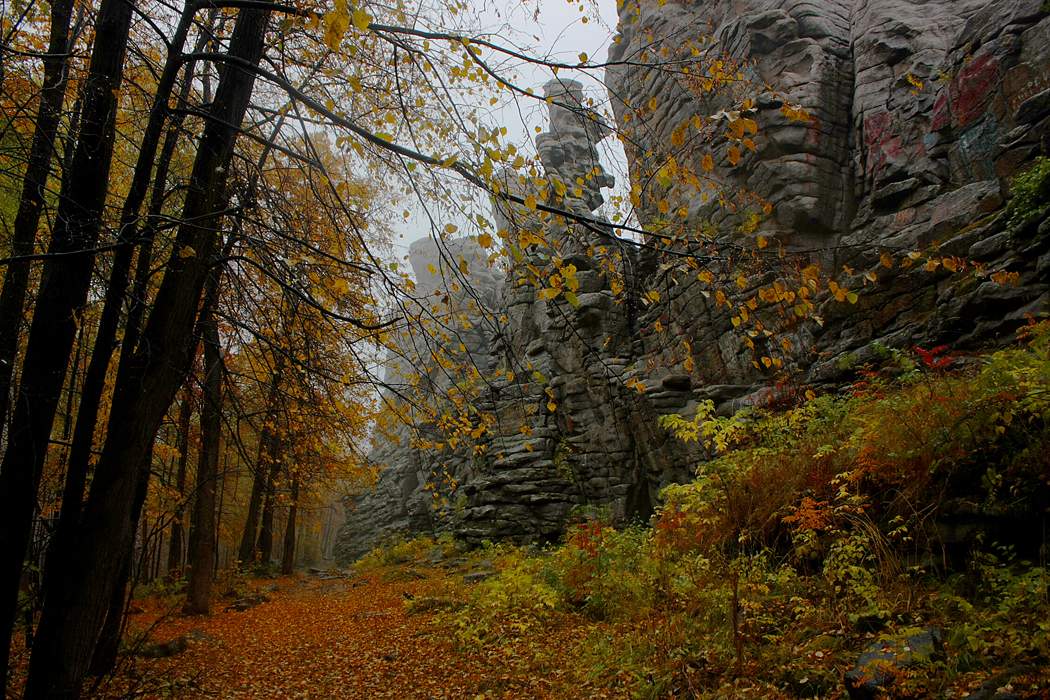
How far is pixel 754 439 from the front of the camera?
7863mm

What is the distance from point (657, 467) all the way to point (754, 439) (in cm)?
696

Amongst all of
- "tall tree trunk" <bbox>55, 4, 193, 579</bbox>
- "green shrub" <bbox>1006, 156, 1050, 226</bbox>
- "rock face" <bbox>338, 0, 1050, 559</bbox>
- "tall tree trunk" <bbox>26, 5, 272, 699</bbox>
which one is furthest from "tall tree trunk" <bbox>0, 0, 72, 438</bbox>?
"green shrub" <bbox>1006, 156, 1050, 226</bbox>

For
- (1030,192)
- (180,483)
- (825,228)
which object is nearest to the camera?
(1030,192)

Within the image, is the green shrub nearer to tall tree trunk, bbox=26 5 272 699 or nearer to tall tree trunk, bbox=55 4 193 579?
tall tree trunk, bbox=26 5 272 699

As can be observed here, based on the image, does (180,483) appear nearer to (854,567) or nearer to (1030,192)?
(854,567)

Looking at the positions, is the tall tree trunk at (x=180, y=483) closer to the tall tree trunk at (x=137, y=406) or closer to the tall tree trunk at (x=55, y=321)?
the tall tree trunk at (x=55, y=321)

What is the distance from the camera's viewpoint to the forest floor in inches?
197

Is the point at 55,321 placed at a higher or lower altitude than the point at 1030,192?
lower

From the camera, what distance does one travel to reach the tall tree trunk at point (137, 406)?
284 cm

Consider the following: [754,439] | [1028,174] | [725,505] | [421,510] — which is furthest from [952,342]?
[421,510]

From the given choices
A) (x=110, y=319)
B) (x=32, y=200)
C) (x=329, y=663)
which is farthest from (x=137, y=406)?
(x=329, y=663)

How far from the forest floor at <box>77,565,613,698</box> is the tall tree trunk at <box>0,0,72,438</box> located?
2312 mm

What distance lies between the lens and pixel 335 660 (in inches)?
252

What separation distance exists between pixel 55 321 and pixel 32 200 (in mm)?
975
